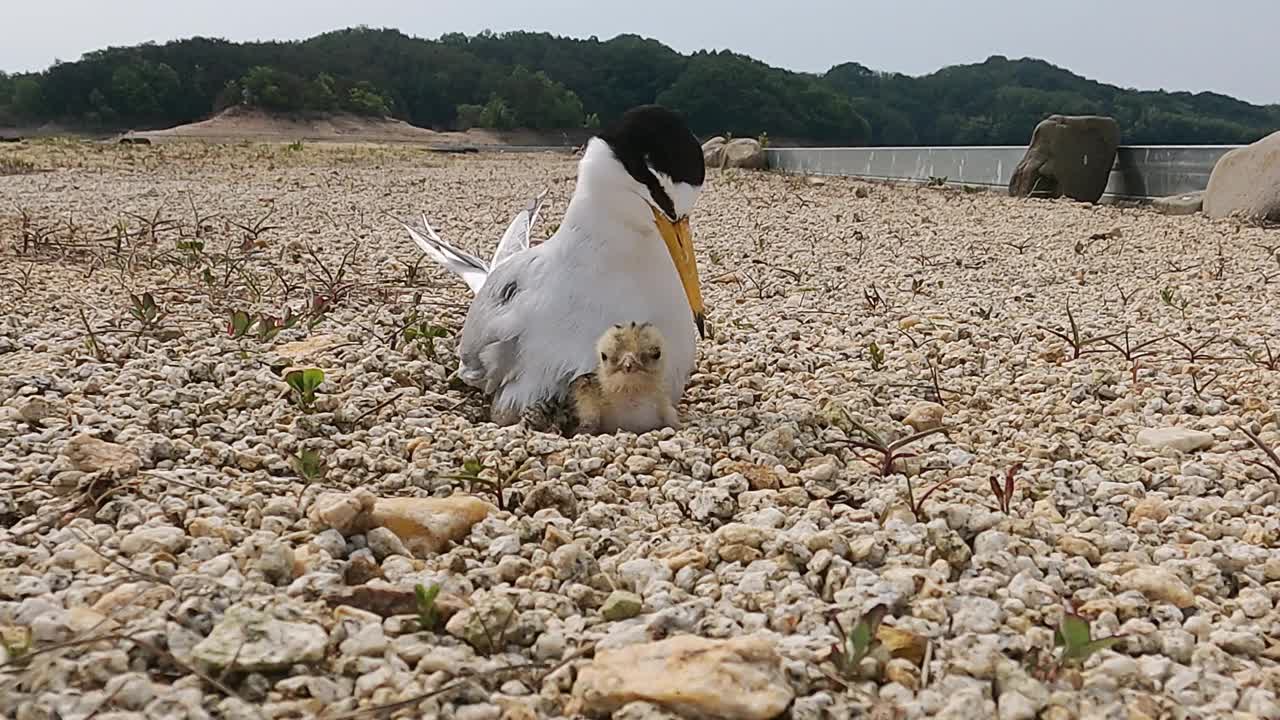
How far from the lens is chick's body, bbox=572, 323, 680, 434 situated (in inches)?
99.5

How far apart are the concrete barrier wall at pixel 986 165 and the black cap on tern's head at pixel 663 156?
7.96 m

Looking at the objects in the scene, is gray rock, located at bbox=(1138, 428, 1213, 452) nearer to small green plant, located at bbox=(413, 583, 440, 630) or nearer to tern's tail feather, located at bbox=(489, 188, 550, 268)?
small green plant, located at bbox=(413, 583, 440, 630)

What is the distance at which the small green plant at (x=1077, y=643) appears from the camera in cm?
138

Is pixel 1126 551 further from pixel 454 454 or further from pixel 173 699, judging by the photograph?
pixel 173 699

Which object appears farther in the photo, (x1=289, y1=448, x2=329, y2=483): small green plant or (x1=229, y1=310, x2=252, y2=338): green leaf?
(x1=229, y1=310, x2=252, y2=338): green leaf

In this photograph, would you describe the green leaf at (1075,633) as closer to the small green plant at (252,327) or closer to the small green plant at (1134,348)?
the small green plant at (1134,348)

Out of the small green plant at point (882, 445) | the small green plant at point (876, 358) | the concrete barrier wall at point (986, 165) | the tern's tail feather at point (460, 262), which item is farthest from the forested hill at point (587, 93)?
the small green plant at point (882, 445)

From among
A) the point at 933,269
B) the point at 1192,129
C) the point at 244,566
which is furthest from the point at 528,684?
the point at 1192,129

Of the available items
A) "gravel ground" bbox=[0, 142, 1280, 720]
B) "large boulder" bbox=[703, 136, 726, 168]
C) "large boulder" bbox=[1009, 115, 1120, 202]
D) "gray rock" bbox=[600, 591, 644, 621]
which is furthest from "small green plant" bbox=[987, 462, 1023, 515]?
"large boulder" bbox=[703, 136, 726, 168]

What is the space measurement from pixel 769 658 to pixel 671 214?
1.69m

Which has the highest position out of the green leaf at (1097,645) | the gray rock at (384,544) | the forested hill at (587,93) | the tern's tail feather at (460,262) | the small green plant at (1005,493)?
the forested hill at (587,93)

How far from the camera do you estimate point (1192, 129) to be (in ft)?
80.1

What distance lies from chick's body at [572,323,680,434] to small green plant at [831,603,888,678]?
1161mm

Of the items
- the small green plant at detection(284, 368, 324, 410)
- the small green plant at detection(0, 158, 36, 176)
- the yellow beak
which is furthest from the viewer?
Result: the small green plant at detection(0, 158, 36, 176)
